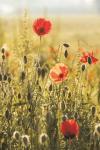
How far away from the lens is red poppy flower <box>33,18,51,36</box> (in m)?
3.39

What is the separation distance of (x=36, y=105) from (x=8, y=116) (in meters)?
0.19

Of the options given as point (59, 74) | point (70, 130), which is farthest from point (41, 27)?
point (70, 130)

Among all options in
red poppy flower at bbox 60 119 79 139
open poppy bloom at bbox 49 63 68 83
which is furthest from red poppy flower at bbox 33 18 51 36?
red poppy flower at bbox 60 119 79 139

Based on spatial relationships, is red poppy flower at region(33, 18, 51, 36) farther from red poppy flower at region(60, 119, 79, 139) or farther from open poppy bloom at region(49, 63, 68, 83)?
red poppy flower at region(60, 119, 79, 139)

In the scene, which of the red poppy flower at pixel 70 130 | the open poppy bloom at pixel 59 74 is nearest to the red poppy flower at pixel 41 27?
the open poppy bloom at pixel 59 74

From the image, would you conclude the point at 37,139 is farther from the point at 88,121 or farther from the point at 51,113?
the point at 88,121

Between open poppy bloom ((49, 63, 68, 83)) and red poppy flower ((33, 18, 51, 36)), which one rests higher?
red poppy flower ((33, 18, 51, 36))

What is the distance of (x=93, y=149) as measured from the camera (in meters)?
2.95

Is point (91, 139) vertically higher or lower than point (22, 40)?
lower

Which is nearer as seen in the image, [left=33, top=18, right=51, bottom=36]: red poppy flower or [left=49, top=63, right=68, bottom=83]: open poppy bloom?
[left=49, top=63, right=68, bottom=83]: open poppy bloom

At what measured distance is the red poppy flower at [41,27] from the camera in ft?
11.1

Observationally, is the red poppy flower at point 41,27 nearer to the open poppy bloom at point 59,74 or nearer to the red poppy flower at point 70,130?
the open poppy bloom at point 59,74

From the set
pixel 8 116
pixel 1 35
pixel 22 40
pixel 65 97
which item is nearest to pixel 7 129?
pixel 8 116

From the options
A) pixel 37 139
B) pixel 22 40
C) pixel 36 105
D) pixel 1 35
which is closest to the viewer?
pixel 37 139
